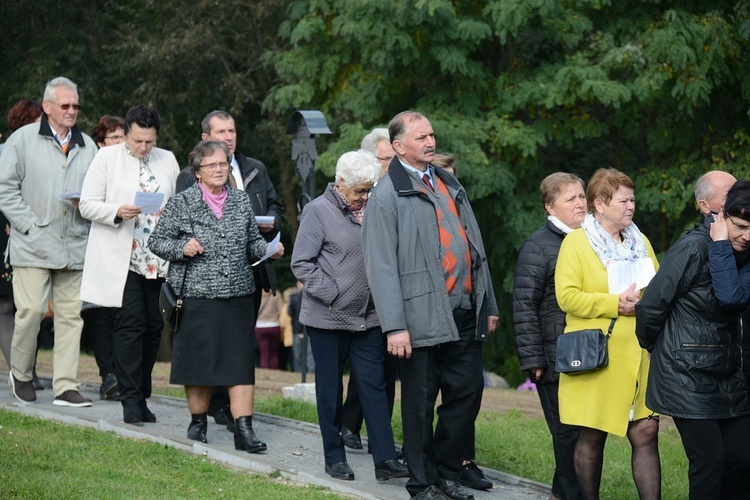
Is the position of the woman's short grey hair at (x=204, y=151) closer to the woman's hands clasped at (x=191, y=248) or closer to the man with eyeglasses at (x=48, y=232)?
the woman's hands clasped at (x=191, y=248)

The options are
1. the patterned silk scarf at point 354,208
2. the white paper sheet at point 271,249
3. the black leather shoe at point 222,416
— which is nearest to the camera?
the patterned silk scarf at point 354,208

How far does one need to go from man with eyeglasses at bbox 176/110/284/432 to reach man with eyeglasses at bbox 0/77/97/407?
3.95 feet

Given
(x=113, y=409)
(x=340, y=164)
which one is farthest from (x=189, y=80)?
(x=340, y=164)

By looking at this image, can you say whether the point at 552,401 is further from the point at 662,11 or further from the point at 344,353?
the point at 662,11

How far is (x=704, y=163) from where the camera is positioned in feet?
61.9

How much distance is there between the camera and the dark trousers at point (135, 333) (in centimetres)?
912

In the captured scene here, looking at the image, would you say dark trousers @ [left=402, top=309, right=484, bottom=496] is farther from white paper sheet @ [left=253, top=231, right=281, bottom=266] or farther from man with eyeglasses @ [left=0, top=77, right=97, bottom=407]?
man with eyeglasses @ [left=0, top=77, right=97, bottom=407]

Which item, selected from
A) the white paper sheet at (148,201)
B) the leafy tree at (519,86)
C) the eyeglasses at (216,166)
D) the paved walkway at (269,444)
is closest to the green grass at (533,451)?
the paved walkway at (269,444)

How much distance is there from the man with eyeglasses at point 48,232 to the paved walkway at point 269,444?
15.4 inches

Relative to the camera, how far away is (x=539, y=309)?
7.25m

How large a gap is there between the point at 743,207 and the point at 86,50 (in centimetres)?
2148

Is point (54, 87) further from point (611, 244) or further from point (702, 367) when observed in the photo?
point (702, 367)

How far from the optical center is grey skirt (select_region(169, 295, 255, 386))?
8.19 meters

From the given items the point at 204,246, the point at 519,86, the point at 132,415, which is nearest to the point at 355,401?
the point at 204,246
